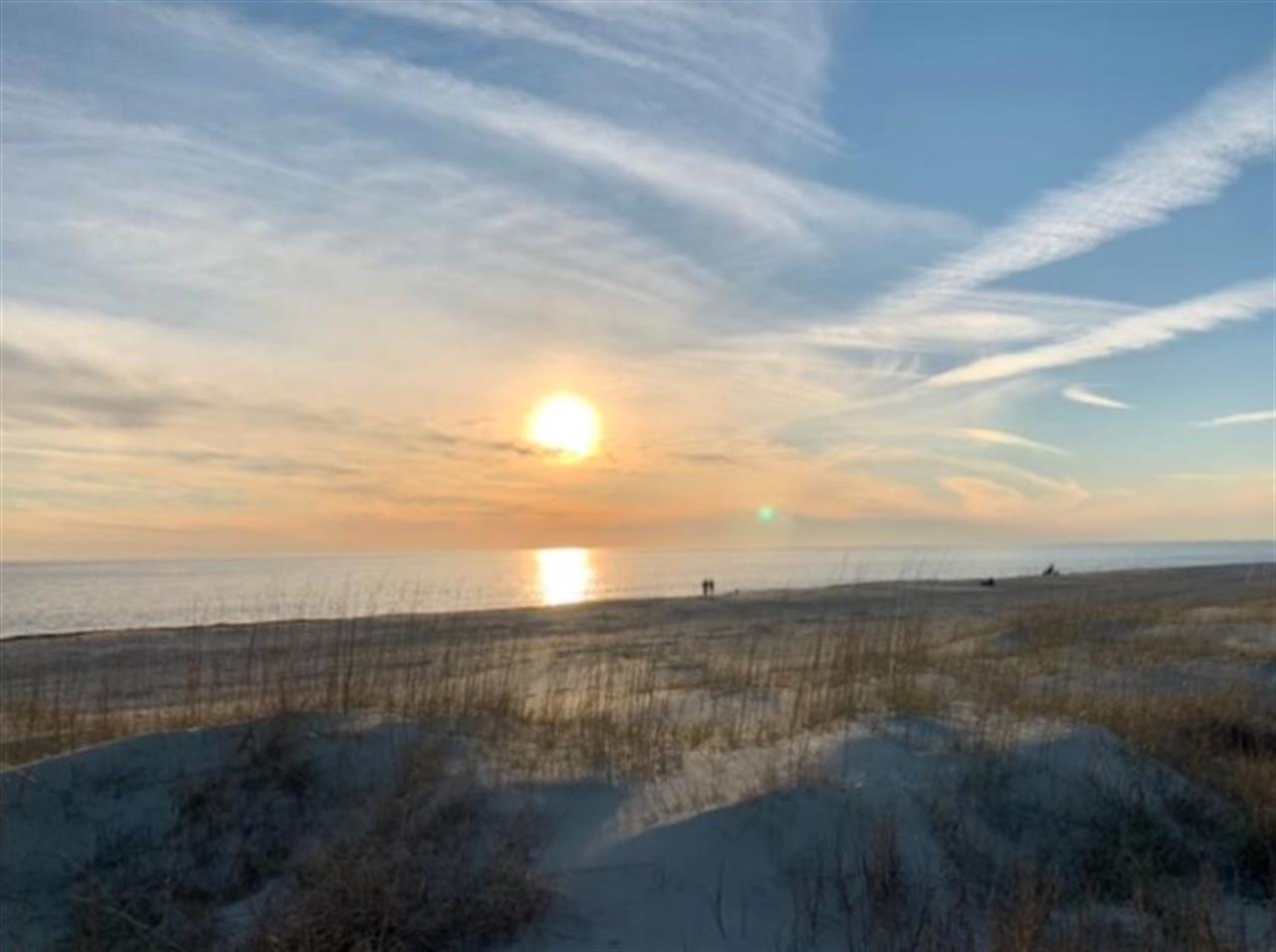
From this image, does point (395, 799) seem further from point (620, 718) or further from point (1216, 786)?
point (1216, 786)

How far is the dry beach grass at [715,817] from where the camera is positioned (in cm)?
562

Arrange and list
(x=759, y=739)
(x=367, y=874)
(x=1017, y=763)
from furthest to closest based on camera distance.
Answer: (x=759, y=739) → (x=1017, y=763) → (x=367, y=874)

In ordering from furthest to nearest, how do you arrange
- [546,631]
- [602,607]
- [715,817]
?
[602,607] < [546,631] < [715,817]

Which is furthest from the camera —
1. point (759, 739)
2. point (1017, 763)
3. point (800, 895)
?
point (759, 739)

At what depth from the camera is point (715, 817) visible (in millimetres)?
6723

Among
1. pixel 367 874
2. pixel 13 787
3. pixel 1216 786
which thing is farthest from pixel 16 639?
pixel 1216 786

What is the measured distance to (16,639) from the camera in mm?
28531

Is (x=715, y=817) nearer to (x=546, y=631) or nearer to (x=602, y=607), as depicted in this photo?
(x=546, y=631)

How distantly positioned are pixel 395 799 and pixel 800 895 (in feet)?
8.81

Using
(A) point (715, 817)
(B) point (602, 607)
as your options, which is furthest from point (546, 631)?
(A) point (715, 817)

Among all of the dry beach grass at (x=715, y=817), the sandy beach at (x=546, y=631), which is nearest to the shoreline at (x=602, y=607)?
the sandy beach at (x=546, y=631)

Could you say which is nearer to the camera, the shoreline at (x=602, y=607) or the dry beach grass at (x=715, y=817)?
the dry beach grass at (x=715, y=817)

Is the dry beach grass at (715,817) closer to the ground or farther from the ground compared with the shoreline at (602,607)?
closer to the ground

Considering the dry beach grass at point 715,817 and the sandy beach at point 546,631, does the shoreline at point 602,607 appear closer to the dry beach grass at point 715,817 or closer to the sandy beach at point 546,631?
the sandy beach at point 546,631
